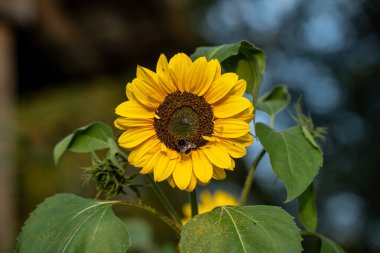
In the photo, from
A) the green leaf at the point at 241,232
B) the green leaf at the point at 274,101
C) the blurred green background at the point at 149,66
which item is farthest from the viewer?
the blurred green background at the point at 149,66

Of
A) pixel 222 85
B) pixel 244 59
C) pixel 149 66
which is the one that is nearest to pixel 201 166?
pixel 222 85

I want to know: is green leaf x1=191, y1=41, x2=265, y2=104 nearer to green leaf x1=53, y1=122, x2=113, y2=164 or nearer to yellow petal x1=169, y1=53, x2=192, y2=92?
yellow petal x1=169, y1=53, x2=192, y2=92

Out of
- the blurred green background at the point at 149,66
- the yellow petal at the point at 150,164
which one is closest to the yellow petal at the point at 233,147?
the yellow petal at the point at 150,164

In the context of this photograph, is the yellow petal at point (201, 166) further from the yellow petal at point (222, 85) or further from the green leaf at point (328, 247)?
the green leaf at point (328, 247)

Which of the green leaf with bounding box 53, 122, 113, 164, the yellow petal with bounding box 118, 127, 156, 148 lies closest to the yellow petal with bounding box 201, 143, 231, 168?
the yellow petal with bounding box 118, 127, 156, 148

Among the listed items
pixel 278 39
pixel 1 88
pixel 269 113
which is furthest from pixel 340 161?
pixel 269 113

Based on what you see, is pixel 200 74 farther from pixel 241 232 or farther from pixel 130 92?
pixel 241 232

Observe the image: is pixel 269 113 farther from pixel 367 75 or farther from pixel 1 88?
pixel 367 75
